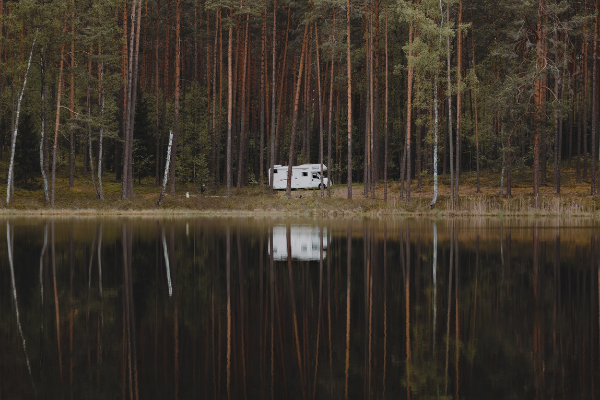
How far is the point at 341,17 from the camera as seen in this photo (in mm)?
45125

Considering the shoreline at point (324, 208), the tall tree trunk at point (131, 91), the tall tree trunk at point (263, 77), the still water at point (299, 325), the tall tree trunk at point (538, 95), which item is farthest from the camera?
the tall tree trunk at point (263, 77)

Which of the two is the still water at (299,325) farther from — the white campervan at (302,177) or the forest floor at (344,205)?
the white campervan at (302,177)

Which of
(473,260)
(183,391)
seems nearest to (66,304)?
(183,391)

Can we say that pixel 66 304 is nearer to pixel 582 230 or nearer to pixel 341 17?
pixel 582 230

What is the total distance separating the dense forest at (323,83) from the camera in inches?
1508

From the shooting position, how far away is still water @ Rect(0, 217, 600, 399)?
19.0 ft

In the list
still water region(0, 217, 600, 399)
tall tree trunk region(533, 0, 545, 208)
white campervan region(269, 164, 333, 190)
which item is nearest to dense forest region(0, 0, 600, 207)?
tall tree trunk region(533, 0, 545, 208)

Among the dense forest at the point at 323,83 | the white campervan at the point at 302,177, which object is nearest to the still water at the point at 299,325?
the dense forest at the point at 323,83

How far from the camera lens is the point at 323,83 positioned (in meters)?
60.1

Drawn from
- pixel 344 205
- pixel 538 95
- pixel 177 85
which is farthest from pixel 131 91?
pixel 538 95

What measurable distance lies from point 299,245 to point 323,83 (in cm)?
4294

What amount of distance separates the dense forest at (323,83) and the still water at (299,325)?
24565 mm

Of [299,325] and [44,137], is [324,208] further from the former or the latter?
[299,325]

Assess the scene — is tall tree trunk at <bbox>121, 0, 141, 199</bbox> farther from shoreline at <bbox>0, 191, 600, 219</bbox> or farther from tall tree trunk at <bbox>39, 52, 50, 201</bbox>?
tall tree trunk at <bbox>39, 52, 50, 201</bbox>
